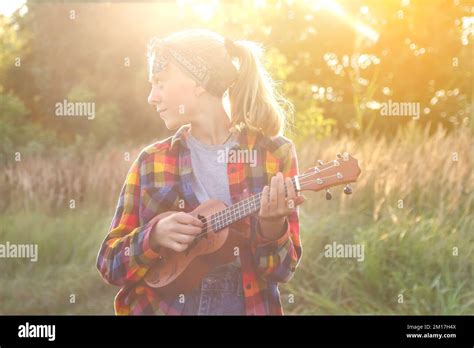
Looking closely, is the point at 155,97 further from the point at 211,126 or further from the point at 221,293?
the point at 221,293

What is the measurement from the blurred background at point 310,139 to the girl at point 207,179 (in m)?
1.14

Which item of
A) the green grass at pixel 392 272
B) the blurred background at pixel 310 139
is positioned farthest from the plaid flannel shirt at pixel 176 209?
the blurred background at pixel 310 139

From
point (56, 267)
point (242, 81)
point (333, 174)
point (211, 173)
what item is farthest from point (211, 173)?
point (56, 267)

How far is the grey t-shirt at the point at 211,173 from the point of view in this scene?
10.6 ft

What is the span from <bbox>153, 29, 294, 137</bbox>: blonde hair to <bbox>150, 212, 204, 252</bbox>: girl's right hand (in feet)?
1.65

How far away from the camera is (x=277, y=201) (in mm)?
2967

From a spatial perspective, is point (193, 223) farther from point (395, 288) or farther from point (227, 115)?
point (395, 288)

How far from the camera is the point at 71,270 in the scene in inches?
193

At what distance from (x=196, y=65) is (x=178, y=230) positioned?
0.81 m

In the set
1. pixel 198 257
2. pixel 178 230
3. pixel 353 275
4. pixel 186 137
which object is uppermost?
pixel 186 137

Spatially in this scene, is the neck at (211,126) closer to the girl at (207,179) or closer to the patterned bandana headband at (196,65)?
the girl at (207,179)

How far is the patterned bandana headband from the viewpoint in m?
3.32

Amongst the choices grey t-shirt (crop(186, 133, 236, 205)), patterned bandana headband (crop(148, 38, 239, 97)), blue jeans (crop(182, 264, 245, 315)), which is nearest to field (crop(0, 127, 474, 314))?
blue jeans (crop(182, 264, 245, 315))
